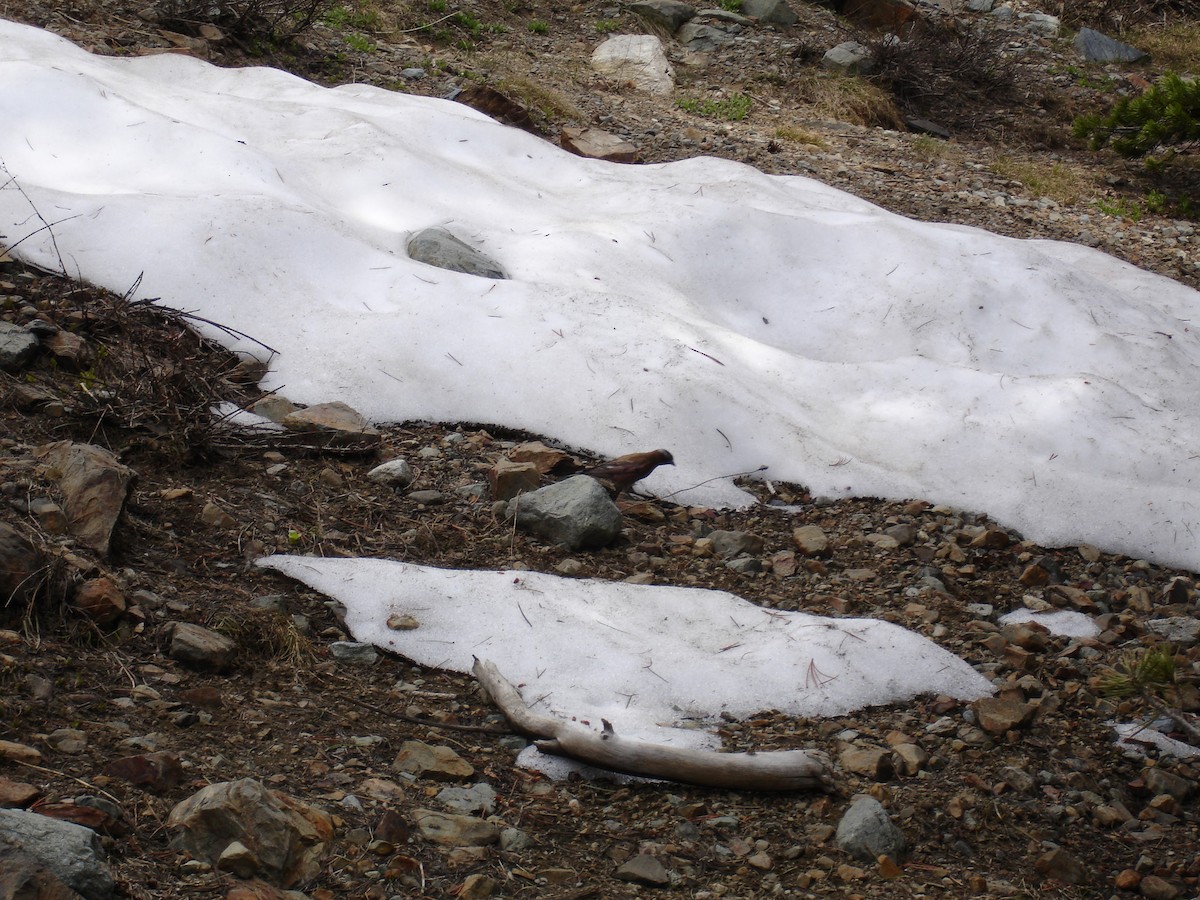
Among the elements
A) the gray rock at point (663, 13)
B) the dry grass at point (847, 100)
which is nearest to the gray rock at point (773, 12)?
the gray rock at point (663, 13)

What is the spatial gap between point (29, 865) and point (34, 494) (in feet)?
5.02

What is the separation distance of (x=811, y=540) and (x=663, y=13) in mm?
7549

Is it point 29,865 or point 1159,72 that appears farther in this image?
point 1159,72

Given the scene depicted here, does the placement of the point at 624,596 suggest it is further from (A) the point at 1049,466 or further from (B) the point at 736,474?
(A) the point at 1049,466

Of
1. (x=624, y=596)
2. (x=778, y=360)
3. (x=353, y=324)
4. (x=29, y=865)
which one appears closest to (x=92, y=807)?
(x=29, y=865)

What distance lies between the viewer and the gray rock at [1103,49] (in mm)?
10742

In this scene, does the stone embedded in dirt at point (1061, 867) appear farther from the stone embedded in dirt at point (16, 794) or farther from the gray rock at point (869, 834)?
the stone embedded in dirt at point (16, 794)

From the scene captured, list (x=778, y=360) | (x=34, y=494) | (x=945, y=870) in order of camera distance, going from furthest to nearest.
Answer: (x=778, y=360) → (x=34, y=494) → (x=945, y=870)

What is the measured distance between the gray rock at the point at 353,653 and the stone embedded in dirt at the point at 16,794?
92 centimetres

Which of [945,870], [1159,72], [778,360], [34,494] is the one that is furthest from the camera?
[1159,72]

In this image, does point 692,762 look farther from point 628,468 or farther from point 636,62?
point 636,62

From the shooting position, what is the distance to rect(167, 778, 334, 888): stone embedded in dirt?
1909 mm

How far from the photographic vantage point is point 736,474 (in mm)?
4031

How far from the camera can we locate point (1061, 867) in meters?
2.33
